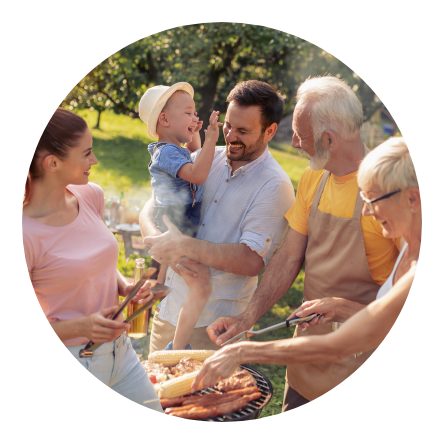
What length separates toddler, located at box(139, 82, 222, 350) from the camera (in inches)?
81.3

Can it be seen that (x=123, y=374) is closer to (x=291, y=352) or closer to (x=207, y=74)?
(x=291, y=352)

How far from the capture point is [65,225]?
155cm

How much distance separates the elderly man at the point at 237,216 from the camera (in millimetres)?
1978

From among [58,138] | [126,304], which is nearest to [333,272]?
[126,304]

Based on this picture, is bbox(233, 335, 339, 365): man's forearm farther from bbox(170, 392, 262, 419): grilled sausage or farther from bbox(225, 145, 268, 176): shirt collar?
bbox(225, 145, 268, 176): shirt collar

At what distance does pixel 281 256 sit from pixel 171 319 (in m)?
0.64

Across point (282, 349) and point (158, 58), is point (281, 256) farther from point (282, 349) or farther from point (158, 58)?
point (158, 58)

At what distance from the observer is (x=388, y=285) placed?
1555mm

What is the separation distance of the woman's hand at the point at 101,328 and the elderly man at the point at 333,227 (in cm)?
44

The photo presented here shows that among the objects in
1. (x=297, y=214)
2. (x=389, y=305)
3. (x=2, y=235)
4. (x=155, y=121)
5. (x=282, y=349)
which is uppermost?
(x=155, y=121)

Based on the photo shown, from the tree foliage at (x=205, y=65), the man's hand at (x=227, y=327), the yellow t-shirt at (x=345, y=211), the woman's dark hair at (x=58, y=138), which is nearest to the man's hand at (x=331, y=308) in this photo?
the yellow t-shirt at (x=345, y=211)

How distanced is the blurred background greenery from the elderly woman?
0.67m

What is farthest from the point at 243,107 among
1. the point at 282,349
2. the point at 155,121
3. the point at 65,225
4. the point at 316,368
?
the point at 316,368

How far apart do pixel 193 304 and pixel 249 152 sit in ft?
2.44
